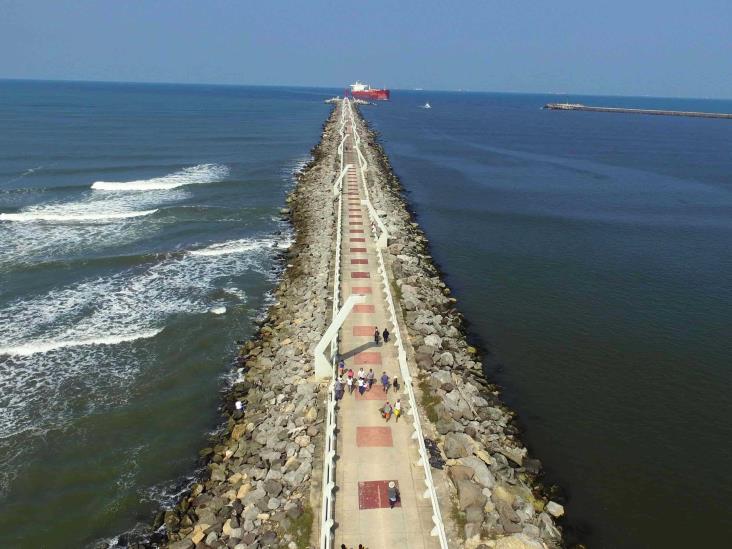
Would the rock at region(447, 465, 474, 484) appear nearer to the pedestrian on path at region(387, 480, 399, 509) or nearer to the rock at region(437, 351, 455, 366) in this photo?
the pedestrian on path at region(387, 480, 399, 509)

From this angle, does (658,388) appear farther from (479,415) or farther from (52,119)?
(52,119)

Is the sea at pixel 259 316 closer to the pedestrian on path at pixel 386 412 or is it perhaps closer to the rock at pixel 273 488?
the rock at pixel 273 488

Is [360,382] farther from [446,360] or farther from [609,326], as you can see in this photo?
[609,326]

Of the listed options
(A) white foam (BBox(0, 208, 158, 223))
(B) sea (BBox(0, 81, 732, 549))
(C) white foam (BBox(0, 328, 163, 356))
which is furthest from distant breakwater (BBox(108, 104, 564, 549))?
(A) white foam (BBox(0, 208, 158, 223))

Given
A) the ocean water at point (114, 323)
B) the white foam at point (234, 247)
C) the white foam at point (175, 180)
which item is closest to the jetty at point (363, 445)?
→ the ocean water at point (114, 323)

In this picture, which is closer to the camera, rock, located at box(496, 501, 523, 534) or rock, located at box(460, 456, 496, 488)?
rock, located at box(496, 501, 523, 534)

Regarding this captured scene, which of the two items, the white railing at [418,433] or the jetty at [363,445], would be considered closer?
the white railing at [418,433]

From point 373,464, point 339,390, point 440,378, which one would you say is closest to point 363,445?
point 373,464
